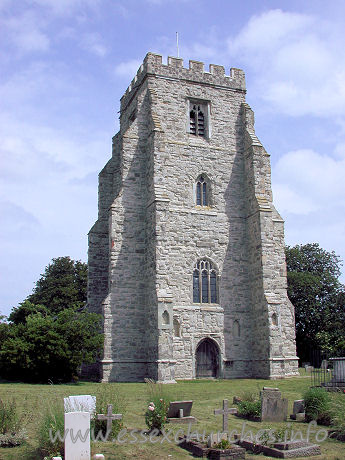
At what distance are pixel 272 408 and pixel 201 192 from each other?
16.6 m

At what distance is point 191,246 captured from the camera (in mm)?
25984

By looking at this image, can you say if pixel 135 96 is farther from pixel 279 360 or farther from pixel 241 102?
pixel 279 360

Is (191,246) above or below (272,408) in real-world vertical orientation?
above

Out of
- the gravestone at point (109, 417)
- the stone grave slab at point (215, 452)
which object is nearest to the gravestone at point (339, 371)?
the stone grave slab at point (215, 452)

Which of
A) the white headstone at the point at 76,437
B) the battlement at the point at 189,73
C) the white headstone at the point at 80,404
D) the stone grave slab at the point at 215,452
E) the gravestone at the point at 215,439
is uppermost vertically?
the battlement at the point at 189,73

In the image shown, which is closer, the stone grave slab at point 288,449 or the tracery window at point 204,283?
the stone grave slab at point 288,449

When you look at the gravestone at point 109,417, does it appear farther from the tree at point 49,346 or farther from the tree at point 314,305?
the tree at point 314,305

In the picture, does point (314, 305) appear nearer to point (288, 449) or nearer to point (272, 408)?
point (272, 408)

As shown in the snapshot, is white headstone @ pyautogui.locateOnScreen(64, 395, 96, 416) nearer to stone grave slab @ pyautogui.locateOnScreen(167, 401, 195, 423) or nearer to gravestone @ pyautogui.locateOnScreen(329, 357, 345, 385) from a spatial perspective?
stone grave slab @ pyautogui.locateOnScreen(167, 401, 195, 423)

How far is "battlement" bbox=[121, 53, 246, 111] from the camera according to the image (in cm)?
2804

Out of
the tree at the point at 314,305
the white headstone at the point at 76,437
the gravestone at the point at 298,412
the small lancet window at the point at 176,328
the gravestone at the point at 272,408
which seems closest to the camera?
the white headstone at the point at 76,437

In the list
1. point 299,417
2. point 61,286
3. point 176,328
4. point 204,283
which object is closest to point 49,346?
point 176,328

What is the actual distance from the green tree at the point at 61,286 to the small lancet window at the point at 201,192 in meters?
19.1

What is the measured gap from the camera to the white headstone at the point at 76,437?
7945 mm
